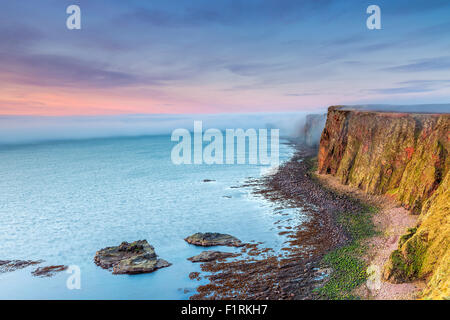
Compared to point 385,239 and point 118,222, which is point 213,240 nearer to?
point 118,222

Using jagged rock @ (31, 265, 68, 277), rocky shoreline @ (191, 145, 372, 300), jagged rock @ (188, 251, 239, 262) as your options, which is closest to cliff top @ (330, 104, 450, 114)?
rocky shoreline @ (191, 145, 372, 300)

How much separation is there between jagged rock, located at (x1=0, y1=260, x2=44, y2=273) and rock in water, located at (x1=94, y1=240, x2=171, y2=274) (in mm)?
5900

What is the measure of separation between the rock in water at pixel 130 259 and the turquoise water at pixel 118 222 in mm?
726

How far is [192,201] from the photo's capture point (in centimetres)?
4675

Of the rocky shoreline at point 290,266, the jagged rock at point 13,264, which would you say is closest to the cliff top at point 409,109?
the rocky shoreline at point 290,266

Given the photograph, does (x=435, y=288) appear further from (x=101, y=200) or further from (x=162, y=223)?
(x=101, y=200)

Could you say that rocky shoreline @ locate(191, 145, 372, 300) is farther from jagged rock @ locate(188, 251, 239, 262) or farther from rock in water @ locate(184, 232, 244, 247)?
rock in water @ locate(184, 232, 244, 247)

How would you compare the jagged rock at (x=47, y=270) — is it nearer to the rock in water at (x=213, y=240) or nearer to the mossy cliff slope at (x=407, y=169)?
the rock in water at (x=213, y=240)

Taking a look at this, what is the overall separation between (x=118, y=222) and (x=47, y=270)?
42.4 ft

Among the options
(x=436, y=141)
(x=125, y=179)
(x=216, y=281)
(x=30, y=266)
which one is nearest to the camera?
(x=216, y=281)

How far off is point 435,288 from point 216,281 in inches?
523

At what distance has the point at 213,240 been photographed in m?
29.1

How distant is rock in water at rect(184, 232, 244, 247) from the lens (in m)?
28.5
